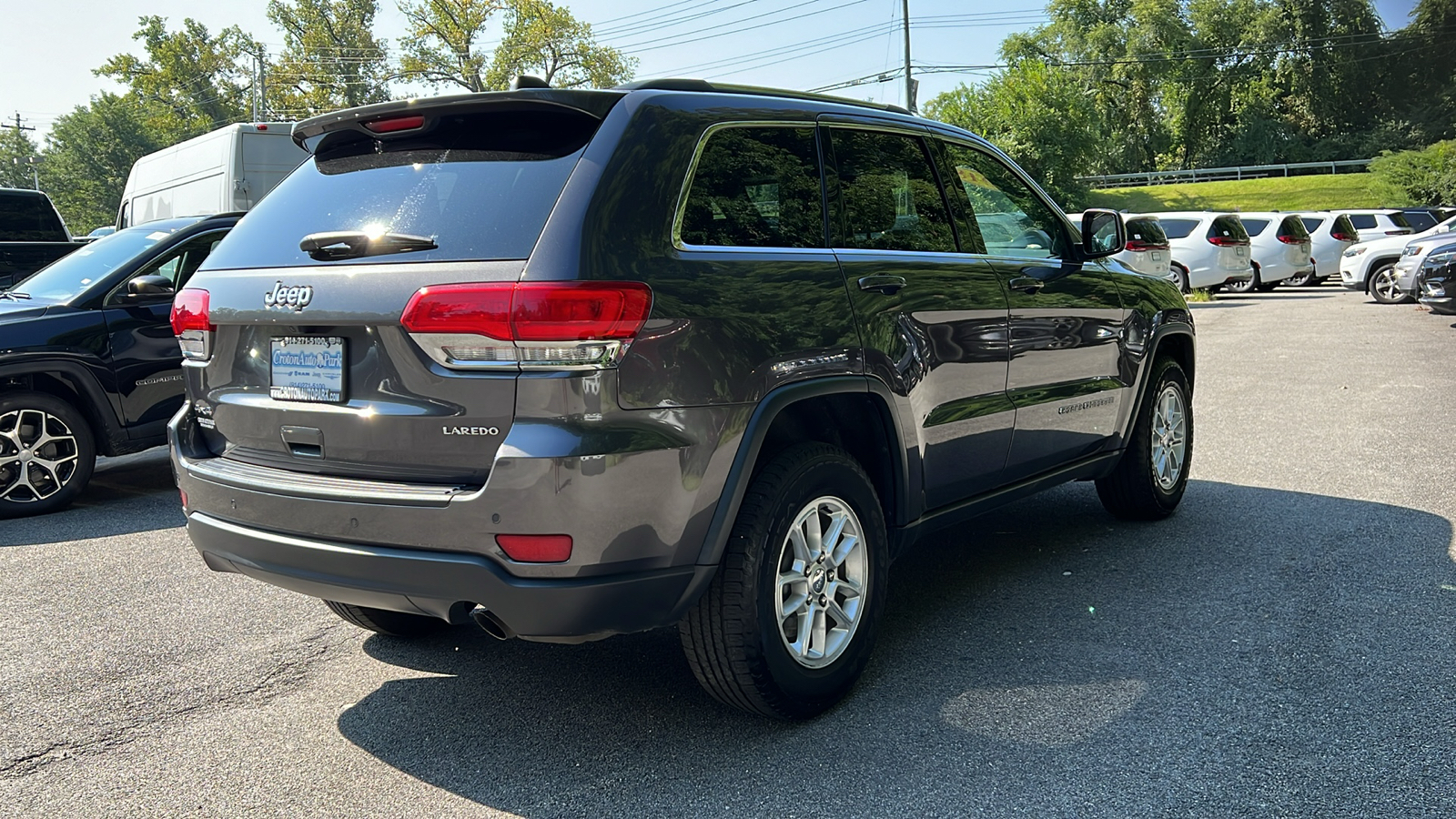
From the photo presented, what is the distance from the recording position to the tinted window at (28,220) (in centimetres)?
1312

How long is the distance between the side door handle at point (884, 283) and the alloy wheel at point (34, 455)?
5.43 m

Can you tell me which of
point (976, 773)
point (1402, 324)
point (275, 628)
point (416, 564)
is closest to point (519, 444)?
point (416, 564)

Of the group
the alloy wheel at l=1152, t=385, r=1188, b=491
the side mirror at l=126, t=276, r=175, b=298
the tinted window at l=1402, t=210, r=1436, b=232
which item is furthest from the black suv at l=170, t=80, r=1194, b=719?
the tinted window at l=1402, t=210, r=1436, b=232

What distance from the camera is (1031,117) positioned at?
4562 cm

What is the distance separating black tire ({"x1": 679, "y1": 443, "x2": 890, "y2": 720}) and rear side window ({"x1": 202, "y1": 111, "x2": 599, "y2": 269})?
3.20 ft

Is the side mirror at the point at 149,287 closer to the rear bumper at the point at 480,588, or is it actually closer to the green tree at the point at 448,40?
the rear bumper at the point at 480,588

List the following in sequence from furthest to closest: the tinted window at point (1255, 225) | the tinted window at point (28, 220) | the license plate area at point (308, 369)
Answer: the tinted window at point (1255, 225) < the tinted window at point (28, 220) < the license plate area at point (308, 369)

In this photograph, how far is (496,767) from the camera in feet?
10.5

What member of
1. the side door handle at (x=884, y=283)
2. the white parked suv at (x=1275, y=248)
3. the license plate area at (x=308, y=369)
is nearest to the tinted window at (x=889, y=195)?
the side door handle at (x=884, y=283)

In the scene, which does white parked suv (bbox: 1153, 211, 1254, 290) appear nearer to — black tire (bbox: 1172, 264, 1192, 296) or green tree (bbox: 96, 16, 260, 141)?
black tire (bbox: 1172, 264, 1192, 296)

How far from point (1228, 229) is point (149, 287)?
20137 millimetres

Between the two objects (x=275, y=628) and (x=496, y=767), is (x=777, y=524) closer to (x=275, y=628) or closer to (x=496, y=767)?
(x=496, y=767)

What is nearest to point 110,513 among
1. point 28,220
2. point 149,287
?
point 149,287

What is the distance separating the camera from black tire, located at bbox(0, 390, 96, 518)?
6672 mm
